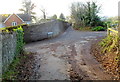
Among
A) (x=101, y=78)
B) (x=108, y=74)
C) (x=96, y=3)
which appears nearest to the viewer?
(x=101, y=78)

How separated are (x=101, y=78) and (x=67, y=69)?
1435mm

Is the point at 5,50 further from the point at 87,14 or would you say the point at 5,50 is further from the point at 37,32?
the point at 87,14

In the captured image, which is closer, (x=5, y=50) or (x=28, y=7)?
(x=5, y=50)

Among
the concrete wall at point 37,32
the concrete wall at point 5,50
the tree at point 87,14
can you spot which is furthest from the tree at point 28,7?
the concrete wall at point 5,50

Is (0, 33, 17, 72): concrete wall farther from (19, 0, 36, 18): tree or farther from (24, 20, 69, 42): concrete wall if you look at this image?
(19, 0, 36, 18): tree

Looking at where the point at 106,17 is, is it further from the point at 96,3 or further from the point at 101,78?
the point at 101,78

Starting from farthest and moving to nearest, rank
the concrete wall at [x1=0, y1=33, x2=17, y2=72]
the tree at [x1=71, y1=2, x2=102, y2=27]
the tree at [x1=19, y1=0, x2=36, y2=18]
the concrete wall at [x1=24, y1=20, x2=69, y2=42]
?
the tree at [x1=19, y1=0, x2=36, y2=18] < the tree at [x1=71, y1=2, x2=102, y2=27] < the concrete wall at [x1=24, y1=20, x2=69, y2=42] < the concrete wall at [x1=0, y1=33, x2=17, y2=72]

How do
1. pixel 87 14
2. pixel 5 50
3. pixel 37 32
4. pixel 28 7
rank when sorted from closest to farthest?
pixel 5 50 < pixel 37 32 < pixel 87 14 < pixel 28 7

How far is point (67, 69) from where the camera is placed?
5191 mm

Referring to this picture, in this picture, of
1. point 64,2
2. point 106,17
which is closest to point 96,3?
point 106,17

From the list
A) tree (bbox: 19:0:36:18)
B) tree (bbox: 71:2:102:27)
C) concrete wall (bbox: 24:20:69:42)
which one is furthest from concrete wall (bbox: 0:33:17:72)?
tree (bbox: 19:0:36:18)

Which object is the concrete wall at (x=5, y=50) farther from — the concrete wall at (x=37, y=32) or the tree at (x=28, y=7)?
the tree at (x=28, y=7)

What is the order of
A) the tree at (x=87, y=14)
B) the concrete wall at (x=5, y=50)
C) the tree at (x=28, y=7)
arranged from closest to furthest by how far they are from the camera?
the concrete wall at (x=5, y=50) < the tree at (x=87, y=14) < the tree at (x=28, y=7)

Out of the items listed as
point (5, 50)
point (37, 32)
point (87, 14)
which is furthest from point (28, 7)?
point (5, 50)
